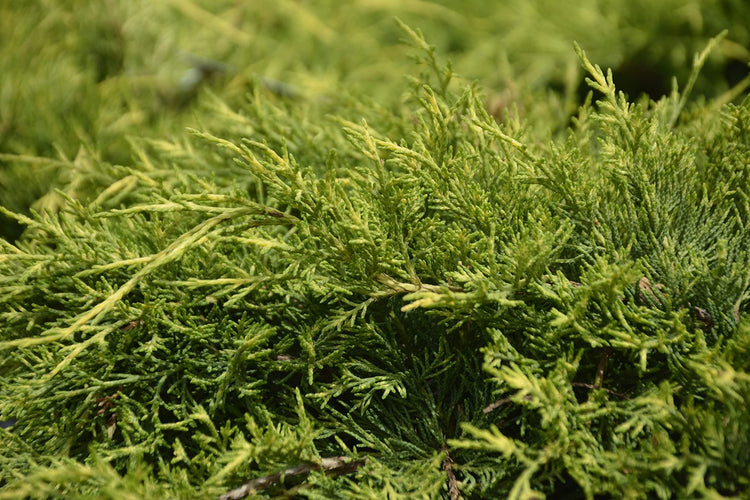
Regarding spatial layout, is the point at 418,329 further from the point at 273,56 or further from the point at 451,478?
the point at 273,56

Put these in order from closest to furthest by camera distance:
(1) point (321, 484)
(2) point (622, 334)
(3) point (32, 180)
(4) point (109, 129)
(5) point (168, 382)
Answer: (2) point (622, 334) < (1) point (321, 484) < (5) point (168, 382) < (3) point (32, 180) < (4) point (109, 129)

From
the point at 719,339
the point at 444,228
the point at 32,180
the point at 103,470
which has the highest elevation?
the point at 719,339

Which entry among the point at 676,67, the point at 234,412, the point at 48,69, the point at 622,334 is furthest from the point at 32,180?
the point at 676,67

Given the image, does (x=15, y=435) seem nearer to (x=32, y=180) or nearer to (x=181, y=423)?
(x=181, y=423)

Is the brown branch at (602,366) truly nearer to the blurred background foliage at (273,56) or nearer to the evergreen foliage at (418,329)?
the evergreen foliage at (418,329)

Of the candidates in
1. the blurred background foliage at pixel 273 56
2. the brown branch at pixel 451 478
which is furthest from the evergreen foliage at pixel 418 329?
the blurred background foliage at pixel 273 56

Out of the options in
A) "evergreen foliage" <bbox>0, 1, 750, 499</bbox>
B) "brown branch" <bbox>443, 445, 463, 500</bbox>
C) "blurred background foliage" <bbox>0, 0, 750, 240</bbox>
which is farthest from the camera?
"blurred background foliage" <bbox>0, 0, 750, 240</bbox>

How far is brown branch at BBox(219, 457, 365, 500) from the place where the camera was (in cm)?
113

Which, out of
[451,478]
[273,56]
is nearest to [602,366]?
[451,478]

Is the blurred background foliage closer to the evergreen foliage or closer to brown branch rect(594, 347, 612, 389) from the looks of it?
the evergreen foliage

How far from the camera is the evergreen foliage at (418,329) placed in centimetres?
105

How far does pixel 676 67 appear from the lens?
8.95 feet

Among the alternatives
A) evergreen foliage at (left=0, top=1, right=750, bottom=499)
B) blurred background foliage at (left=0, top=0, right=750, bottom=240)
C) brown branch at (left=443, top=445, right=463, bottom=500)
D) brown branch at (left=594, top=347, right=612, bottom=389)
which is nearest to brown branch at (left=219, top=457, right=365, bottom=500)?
evergreen foliage at (left=0, top=1, right=750, bottom=499)

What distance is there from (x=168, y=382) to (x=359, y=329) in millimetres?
501
